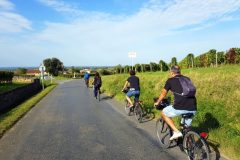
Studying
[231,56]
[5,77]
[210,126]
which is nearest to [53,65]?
[5,77]

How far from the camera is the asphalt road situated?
726cm

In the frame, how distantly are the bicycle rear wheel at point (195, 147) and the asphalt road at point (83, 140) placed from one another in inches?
13.4

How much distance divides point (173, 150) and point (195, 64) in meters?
36.2

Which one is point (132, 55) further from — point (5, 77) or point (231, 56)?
point (5, 77)

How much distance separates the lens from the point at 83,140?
882 centimetres

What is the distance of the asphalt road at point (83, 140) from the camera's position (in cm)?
726

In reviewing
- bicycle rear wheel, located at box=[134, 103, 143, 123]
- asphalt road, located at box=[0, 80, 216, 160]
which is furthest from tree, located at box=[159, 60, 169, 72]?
bicycle rear wheel, located at box=[134, 103, 143, 123]

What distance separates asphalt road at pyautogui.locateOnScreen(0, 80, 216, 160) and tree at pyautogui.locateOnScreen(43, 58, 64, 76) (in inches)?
3774

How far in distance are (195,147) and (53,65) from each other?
105m

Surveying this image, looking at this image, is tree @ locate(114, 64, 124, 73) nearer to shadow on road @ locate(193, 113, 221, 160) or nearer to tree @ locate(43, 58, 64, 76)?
tree @ locate(43, 58, 64, 76)

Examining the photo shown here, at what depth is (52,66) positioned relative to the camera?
108062 millimetres

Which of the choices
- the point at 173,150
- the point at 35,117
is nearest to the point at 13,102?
the point at 35,117

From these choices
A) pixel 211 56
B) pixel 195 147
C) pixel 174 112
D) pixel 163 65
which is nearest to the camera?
pixel 195 147

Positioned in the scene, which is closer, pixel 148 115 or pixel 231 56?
pixel 148 115
